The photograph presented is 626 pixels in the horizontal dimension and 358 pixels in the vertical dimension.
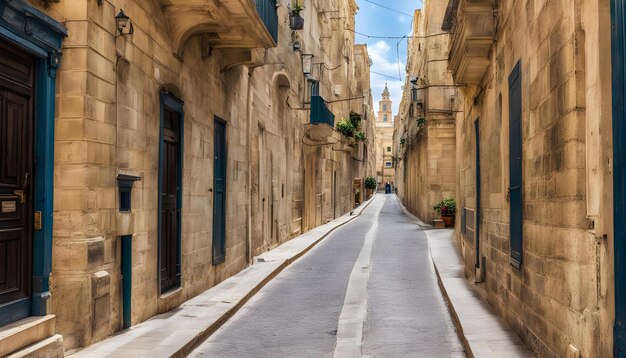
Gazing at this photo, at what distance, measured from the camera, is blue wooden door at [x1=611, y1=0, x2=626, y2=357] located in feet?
12.4

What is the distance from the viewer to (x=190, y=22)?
8.73 m

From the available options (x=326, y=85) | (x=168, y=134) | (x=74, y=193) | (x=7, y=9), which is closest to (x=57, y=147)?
(x=74, y=193)

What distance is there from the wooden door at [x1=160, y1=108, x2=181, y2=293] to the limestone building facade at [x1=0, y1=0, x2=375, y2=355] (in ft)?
0.07

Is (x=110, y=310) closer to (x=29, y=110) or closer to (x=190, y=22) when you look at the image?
(x=29, y=110)

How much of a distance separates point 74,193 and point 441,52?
22976 millimetres

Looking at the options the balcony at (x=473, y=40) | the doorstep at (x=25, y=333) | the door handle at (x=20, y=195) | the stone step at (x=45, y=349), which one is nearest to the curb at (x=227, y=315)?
the stone step at (x=45, y=349)

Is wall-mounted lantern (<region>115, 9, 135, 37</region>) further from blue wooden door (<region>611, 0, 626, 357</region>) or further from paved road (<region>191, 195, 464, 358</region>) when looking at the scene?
blue wooden door (<region>611, 0, 626, 357</region>)

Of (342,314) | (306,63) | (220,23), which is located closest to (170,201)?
(220,23)

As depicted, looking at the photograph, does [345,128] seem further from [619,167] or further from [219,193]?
[619,167]

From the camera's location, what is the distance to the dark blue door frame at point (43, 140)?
5.59 m

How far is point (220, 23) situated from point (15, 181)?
15.5 ft

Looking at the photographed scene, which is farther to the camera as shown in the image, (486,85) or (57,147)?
(486,85)

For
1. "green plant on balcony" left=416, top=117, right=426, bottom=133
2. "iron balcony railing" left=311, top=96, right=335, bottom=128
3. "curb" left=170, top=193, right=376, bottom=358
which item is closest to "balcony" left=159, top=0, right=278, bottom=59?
"curb" left=170, top=193, right=376, bottom=358

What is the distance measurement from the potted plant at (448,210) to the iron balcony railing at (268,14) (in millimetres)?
14292
